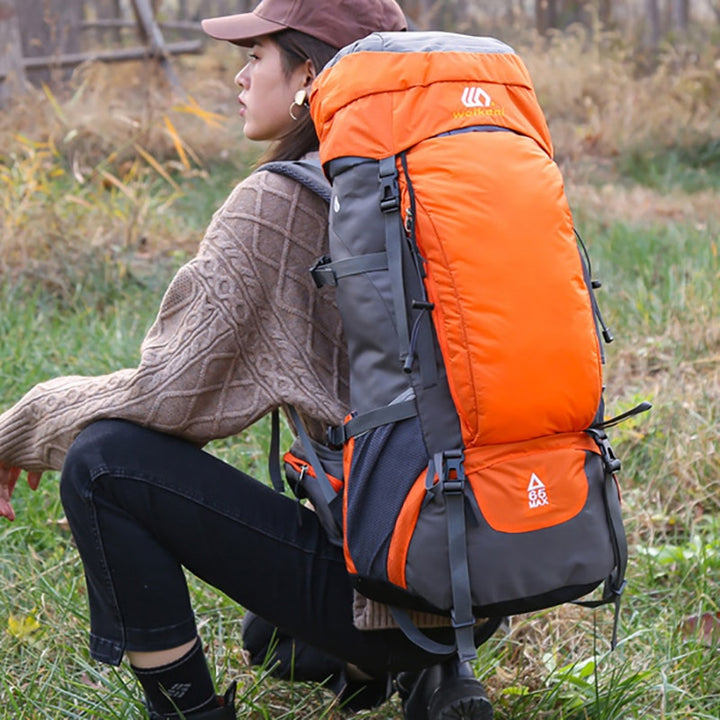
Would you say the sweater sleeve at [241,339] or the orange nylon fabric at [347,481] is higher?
the sweater sleeve at [241,339]

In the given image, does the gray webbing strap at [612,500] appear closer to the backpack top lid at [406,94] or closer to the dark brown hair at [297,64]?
the backpack top lid at [406,94]

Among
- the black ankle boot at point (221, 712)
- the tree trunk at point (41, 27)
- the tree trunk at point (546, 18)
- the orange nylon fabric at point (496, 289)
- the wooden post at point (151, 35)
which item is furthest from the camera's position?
the tree trunk at point (546, 18)

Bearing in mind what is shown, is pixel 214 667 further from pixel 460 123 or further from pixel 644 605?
pixel 460 123

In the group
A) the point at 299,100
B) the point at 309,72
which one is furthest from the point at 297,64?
the point at 299,100

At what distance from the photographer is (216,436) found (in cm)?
182

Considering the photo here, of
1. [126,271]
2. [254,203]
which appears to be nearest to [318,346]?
[254,203]

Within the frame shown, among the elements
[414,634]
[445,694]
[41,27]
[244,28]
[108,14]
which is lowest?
[108,14]

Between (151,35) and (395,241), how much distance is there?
882 cm

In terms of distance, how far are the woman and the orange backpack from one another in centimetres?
18

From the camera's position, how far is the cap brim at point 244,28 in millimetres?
1897

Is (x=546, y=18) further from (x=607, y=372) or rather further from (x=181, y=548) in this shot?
(x=181, y=548)

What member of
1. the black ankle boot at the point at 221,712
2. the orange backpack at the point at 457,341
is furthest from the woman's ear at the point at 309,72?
the black ankle boot at the point at 221,712

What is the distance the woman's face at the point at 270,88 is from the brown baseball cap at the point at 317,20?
0.04 metres

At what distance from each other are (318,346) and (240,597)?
0.47 metres
